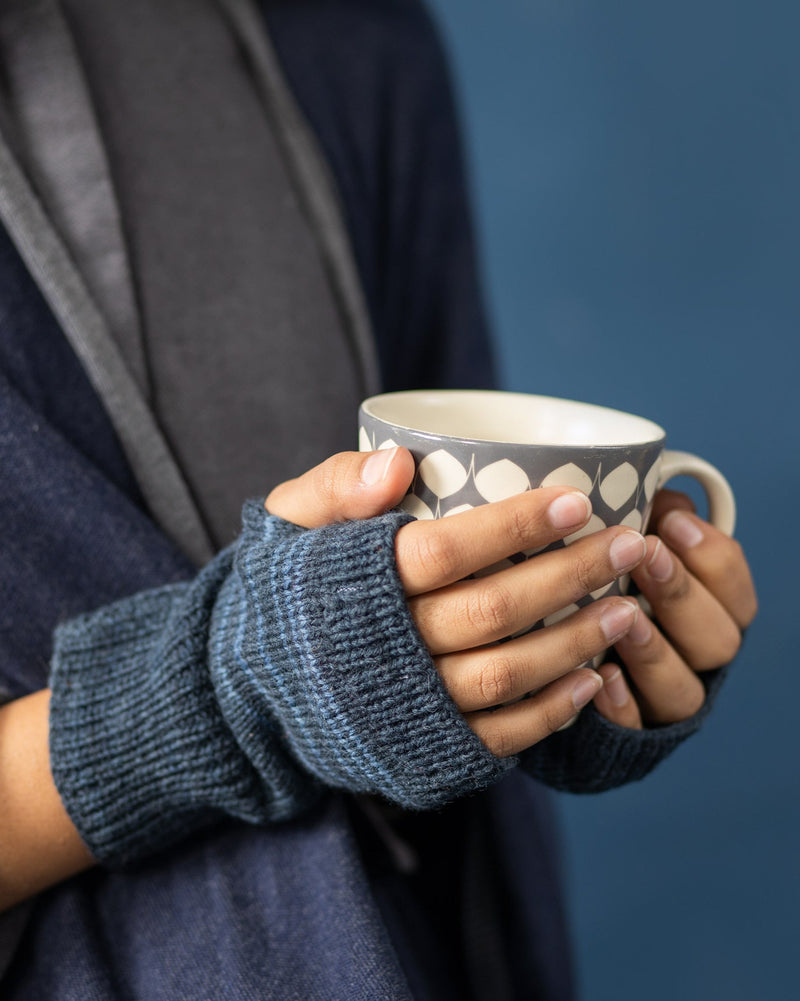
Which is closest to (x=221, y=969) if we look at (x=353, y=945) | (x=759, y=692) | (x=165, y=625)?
(x=353, y=945)

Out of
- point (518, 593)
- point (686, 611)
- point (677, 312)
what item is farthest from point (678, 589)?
point (677, 312)

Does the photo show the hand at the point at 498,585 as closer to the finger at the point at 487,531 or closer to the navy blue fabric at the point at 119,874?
the finger at the point at 487,531

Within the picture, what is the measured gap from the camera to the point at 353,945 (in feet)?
1.51

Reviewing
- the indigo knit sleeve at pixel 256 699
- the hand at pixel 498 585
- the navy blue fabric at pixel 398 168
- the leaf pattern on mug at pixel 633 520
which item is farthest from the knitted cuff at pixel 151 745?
the navy blue fabric at pixel 398 168

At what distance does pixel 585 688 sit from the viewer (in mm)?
426

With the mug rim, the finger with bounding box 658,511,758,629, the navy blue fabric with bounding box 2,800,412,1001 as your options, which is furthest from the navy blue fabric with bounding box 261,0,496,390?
the navy blue fabric with bounding box 2,800,412,1001

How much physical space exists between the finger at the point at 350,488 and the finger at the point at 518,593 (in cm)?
5

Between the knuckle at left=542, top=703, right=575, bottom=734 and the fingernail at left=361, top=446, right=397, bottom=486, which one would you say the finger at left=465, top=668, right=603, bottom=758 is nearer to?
the knuckle at left=542, top=703, right=575, bottom=734

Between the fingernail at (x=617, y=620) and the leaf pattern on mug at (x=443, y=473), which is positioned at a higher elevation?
the leaf pattern on mug at (x=443, y=473)

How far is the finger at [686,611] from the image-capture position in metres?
0.45

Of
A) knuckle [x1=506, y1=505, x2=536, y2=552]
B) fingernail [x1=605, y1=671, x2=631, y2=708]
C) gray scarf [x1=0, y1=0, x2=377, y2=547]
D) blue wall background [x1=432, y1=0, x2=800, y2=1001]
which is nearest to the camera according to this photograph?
knuckle [x1=506, y1=505, x2=536, y2=552]

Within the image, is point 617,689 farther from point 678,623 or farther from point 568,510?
point 568,510

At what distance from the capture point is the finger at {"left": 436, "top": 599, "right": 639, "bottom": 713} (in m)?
0.39

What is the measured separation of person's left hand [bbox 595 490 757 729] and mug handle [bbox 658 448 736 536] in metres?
0.01
